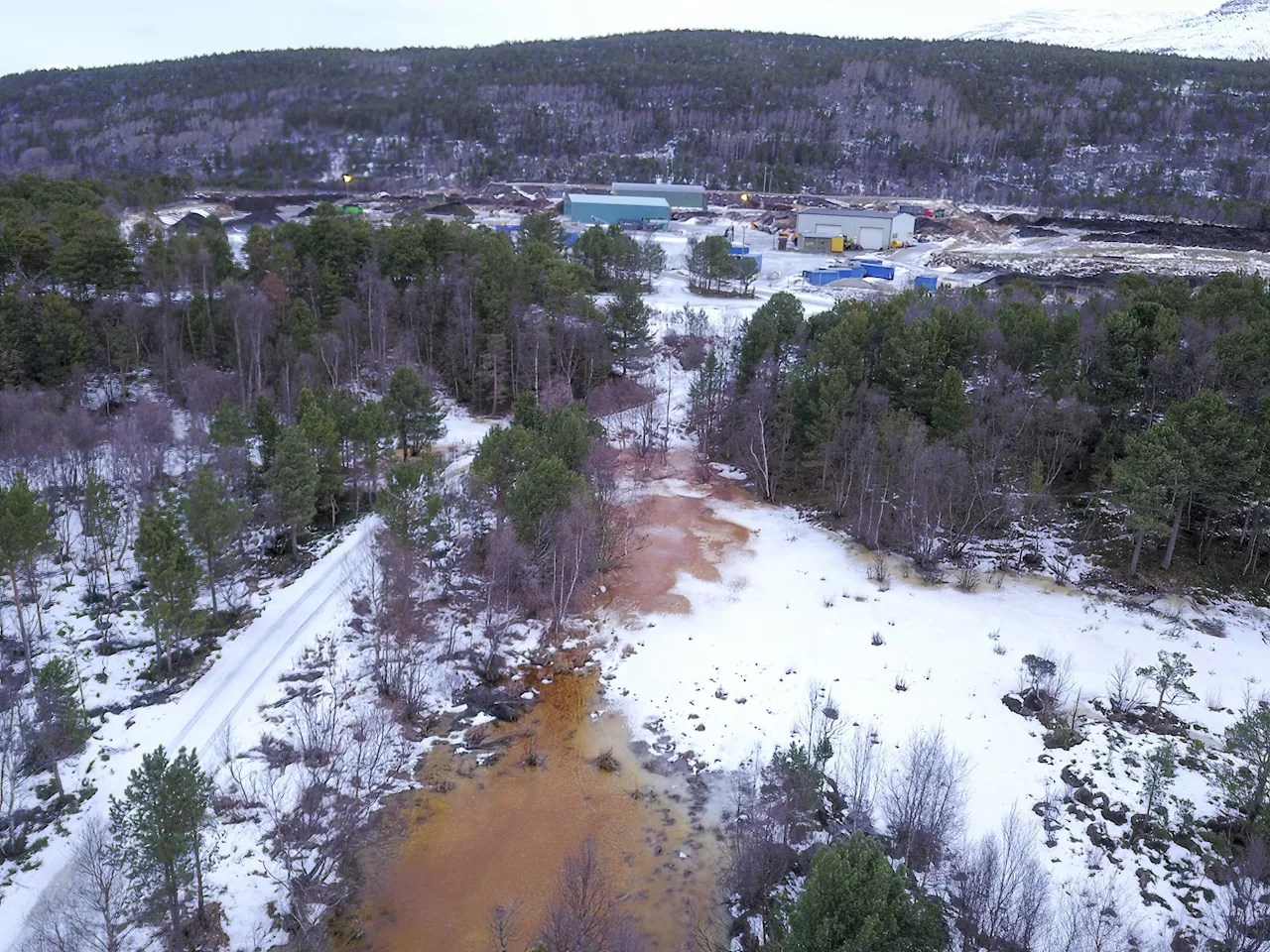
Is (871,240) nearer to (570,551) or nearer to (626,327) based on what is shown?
(626,327)

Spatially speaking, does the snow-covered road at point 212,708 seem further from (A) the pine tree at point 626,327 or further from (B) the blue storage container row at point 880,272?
(B) the blue storage container row at point 880,272

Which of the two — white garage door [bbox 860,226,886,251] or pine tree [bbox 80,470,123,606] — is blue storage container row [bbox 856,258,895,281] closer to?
white garage door [bbox 860,226,886,251]

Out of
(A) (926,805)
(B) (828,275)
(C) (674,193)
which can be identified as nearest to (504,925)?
(A) (926,805)

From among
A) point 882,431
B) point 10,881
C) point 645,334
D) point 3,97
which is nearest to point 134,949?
point 10,881

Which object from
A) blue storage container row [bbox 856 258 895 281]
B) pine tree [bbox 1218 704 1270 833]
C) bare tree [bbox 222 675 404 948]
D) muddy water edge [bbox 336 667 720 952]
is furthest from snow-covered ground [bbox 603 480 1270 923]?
blue storage container row [bbox 856 258 895 281]

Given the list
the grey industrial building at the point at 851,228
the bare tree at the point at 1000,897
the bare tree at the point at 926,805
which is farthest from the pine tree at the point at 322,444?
the grey industrial building at the point at 851,228

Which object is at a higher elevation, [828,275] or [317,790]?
[828,275]

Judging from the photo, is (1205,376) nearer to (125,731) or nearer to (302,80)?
(125,731)
